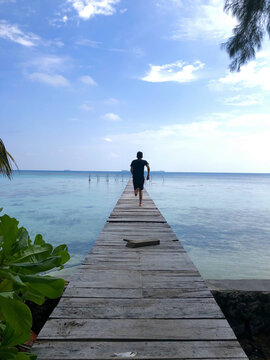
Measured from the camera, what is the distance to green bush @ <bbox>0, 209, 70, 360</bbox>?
57 cm

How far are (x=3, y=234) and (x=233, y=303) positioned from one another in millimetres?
3362

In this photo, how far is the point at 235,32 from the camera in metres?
5.71

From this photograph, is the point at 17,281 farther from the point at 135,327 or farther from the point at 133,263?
the point at 133,263

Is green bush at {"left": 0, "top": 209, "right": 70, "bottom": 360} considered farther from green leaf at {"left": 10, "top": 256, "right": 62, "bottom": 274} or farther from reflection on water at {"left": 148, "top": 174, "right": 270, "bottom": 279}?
reflection on water at {"left": 148, "top": 174, "right": 270, "bottom": 279}

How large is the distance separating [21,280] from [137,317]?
62.3 inches

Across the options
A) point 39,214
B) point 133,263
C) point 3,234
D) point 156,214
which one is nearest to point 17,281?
point 3,234

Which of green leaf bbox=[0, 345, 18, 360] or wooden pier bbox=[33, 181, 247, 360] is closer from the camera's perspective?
green leaf bbox=[0, 345, 18, 360]

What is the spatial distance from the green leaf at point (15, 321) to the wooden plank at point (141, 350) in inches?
44.7

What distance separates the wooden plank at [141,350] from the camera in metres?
1.50

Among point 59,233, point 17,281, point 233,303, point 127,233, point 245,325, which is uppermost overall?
point 17,281

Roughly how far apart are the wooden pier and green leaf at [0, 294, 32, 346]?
3.74 ft

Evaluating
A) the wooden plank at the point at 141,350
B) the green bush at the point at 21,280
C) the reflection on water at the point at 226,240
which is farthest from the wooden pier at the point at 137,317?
the reflection on water at the point at 226,240

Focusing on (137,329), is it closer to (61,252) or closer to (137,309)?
(137,309)

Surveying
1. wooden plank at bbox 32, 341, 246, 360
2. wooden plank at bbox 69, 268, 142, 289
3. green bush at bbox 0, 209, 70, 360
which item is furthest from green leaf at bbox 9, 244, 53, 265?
wooden plank at bbox 69, 268, 142, 289
